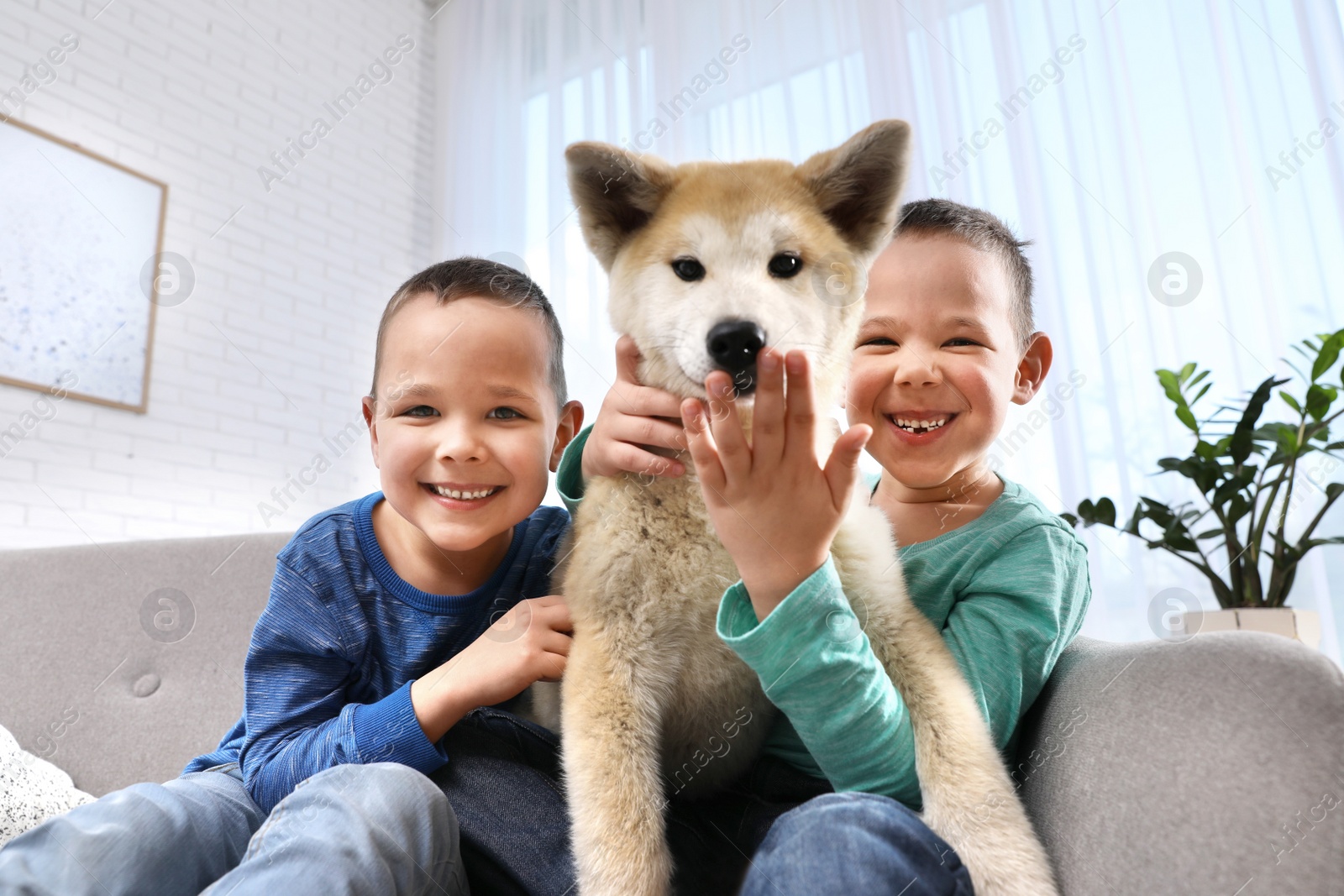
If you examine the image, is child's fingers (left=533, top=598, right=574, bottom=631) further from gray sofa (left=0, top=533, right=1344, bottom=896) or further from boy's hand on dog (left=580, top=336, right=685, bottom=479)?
gray sofa (left=0, top=533, right=1344, bottom=896)

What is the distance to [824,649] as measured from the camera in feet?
3.12

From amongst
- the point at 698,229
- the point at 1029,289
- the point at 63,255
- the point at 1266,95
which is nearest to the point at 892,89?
the point at 1266,95

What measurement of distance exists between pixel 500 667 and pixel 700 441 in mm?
435

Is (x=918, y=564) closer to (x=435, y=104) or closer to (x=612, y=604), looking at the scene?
(x=612, y=604)

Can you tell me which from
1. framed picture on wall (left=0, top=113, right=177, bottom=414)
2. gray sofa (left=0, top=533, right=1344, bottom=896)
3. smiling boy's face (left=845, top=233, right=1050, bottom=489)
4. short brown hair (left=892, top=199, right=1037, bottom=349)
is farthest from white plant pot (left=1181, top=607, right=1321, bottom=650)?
framed picture on wall (left=0, top=113, right=177, bottom=414)

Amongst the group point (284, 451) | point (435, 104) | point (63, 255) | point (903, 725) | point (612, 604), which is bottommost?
point (903, 725)

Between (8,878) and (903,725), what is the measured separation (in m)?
0.99

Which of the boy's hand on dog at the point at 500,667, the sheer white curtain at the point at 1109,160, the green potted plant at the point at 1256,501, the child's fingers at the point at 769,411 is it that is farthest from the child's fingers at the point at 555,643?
the green potted plant at the point at 1256,501

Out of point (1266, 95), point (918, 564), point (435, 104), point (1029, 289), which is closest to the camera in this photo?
point (918, 564)

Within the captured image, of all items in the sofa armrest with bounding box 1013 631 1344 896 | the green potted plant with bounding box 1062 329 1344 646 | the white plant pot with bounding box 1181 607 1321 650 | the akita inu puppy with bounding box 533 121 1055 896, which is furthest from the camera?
the green potted plant with bounding box 1062 329 1344 646

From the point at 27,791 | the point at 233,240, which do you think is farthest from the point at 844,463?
the point at 233,240

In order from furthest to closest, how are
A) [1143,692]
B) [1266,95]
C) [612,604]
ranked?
1. [1266,95]
2. [612,604]
3. [1143,692]

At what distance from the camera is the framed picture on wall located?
152 inches

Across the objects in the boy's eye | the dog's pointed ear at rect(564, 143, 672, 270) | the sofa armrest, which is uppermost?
the dog's pointed ear at rect(564, 143, 672, 270)
